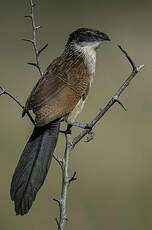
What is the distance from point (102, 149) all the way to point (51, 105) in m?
3.60

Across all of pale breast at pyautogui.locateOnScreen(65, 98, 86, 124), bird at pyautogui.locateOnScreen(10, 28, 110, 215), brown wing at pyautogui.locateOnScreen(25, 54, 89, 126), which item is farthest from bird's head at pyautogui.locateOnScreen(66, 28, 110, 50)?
pale breast at pyautogui.locateOnScreen(65, 98, 86, 124)

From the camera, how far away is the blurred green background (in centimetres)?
540

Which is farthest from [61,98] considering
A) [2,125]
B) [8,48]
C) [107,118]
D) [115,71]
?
[8,48]

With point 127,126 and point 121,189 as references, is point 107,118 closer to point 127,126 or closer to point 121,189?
point 127,126

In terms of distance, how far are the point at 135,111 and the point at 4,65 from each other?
318 cm

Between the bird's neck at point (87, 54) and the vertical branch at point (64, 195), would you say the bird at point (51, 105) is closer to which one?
the bird's neck at point (87, 54)

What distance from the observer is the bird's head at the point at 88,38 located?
388 cm

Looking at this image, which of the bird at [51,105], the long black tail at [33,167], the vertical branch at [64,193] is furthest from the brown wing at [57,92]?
the vertical branch at [64,193]

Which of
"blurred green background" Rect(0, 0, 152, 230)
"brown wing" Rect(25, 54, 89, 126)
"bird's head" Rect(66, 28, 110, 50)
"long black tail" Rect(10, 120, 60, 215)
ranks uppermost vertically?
"bird's head" Rect(66, 28, 110, 50)

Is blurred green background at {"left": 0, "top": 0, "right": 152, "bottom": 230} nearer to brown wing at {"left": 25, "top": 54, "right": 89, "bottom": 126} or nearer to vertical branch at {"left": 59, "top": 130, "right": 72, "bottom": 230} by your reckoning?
brown wing at {"left": 25, "top": 54, "right": 89, "bottom": 126}

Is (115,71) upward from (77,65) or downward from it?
downward

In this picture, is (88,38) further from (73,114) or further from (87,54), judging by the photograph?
(73,114)

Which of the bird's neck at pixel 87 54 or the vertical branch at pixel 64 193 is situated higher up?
the bird's neck at pixel 87 54

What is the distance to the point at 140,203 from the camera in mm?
5562
